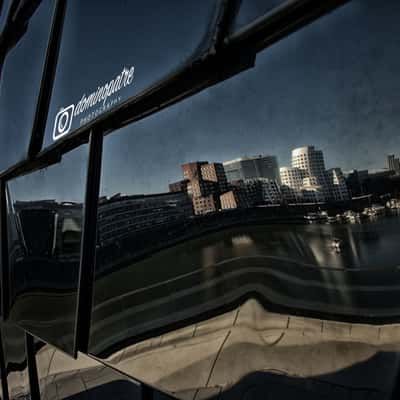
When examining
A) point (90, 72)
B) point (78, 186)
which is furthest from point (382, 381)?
point (90, 72)

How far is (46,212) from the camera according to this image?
1664 mm

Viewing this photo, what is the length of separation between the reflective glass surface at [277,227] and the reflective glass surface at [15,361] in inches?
44.1

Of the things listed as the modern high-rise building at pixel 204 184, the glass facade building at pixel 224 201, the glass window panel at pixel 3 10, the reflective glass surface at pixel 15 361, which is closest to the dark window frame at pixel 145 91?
the glass facade building at pixel 224 201

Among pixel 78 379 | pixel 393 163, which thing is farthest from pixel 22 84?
pixel 393 163

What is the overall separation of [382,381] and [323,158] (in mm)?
345

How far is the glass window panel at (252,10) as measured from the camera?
75cm

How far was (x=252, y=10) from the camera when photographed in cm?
79

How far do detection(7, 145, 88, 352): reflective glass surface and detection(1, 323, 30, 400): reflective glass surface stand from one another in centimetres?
12

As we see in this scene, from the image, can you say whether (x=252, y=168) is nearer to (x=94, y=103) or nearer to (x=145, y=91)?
(x=145, y=91)

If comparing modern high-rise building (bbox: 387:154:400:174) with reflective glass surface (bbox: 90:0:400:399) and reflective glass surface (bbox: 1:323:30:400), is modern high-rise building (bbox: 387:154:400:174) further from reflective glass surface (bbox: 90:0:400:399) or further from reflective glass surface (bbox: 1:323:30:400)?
reflective glass surface (bbox: 1:323:30:400)

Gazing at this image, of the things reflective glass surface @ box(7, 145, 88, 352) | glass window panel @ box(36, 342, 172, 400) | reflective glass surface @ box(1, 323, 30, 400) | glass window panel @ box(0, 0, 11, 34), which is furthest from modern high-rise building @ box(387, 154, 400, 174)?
glass window panel @ box(0, 0, 11, 34)

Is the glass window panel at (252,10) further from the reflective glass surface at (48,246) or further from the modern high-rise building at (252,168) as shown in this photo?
the reflective glass surface at (48,246)

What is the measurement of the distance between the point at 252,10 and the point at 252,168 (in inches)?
11.3

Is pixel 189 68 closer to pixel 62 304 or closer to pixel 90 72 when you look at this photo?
pixel 90 72
